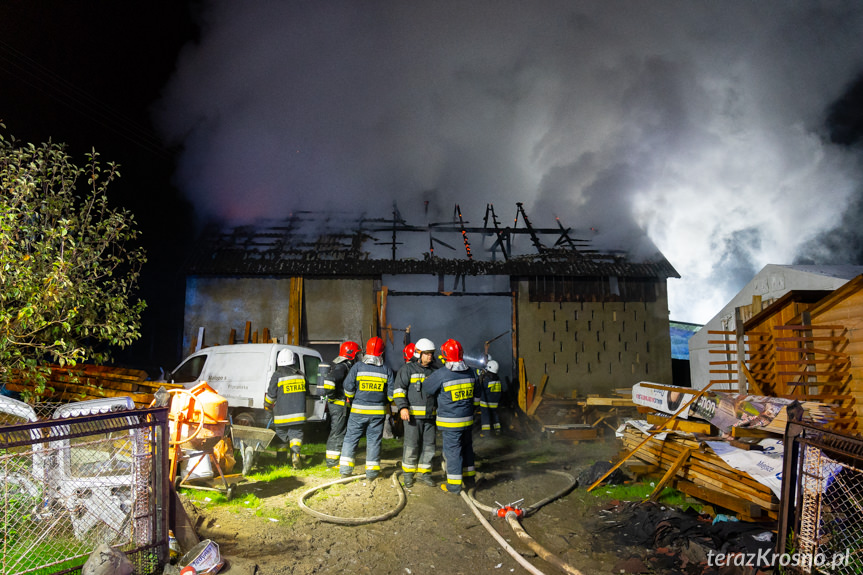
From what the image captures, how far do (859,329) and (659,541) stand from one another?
4.47 meters

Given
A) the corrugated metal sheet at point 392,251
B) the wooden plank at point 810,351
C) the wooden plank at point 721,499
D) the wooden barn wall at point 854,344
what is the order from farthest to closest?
1. the corrugated metal sheet at point 392,251
2. the wooden plank at point 810,351
3. the wooden barn wall at point 854,344
4. the wooden plank at point 721,499

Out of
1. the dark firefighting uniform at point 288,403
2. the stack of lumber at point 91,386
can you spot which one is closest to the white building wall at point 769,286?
the dark firefighting uniform at point 288,403

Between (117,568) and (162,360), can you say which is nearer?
(117,568)

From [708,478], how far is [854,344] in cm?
319

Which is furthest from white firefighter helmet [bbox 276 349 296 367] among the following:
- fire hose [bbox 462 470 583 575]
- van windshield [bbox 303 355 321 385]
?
fire hose [bbox 462 470 583 575]

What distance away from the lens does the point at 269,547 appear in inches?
162

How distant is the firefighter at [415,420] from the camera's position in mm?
6309

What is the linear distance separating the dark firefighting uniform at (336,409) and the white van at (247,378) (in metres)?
0.22

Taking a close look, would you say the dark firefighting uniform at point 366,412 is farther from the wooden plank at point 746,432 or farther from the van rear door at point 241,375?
the wooden plank at point 746,432

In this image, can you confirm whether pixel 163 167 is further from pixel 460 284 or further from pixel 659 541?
pixel 659 541

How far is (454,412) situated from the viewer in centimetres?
604

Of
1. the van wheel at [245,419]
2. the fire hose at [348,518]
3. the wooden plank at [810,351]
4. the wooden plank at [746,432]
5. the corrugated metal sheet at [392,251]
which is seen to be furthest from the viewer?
the corrugated metal sheet at [392,251]

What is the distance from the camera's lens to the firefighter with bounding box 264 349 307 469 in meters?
7.02

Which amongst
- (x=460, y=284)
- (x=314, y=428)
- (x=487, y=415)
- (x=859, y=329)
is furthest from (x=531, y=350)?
(x=859, y=329)
